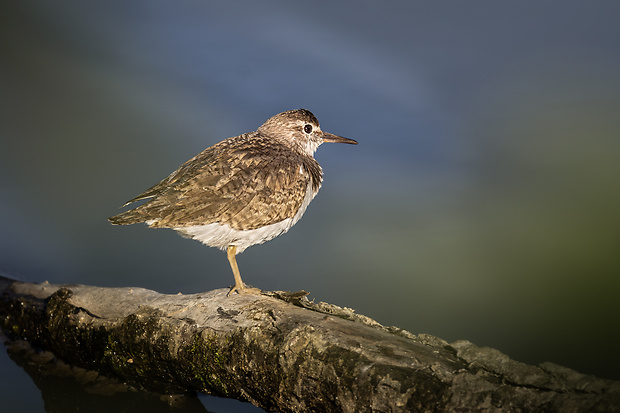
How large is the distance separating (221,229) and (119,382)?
256cm

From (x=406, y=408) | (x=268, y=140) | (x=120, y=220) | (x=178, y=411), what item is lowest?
(x=178, y=411)

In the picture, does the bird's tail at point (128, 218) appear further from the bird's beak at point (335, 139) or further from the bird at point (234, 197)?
the bird's beak at point (335, 139)

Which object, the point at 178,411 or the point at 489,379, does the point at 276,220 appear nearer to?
the point at 178,411

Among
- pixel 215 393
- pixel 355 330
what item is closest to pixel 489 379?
pixel 355 330

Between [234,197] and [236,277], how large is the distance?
3.74 ft

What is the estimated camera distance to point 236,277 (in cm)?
658

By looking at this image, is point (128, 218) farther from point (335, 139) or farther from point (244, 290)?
point (335, 139)

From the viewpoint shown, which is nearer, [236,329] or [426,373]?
[426,373]

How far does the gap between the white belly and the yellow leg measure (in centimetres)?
7

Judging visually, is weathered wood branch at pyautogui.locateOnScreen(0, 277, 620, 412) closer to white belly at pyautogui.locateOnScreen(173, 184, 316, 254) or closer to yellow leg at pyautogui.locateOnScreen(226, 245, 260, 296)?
yellow leg at pyautogui.locateOnScreen(226, 245, 260, 296)

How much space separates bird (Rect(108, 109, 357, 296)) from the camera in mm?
6066

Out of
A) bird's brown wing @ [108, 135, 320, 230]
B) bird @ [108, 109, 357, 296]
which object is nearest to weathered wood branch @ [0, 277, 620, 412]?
bird @ [108, 109, 357, 296]

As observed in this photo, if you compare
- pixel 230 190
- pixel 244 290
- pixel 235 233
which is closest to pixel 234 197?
pixel 230 190

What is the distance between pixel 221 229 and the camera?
Result: 20.5ft
